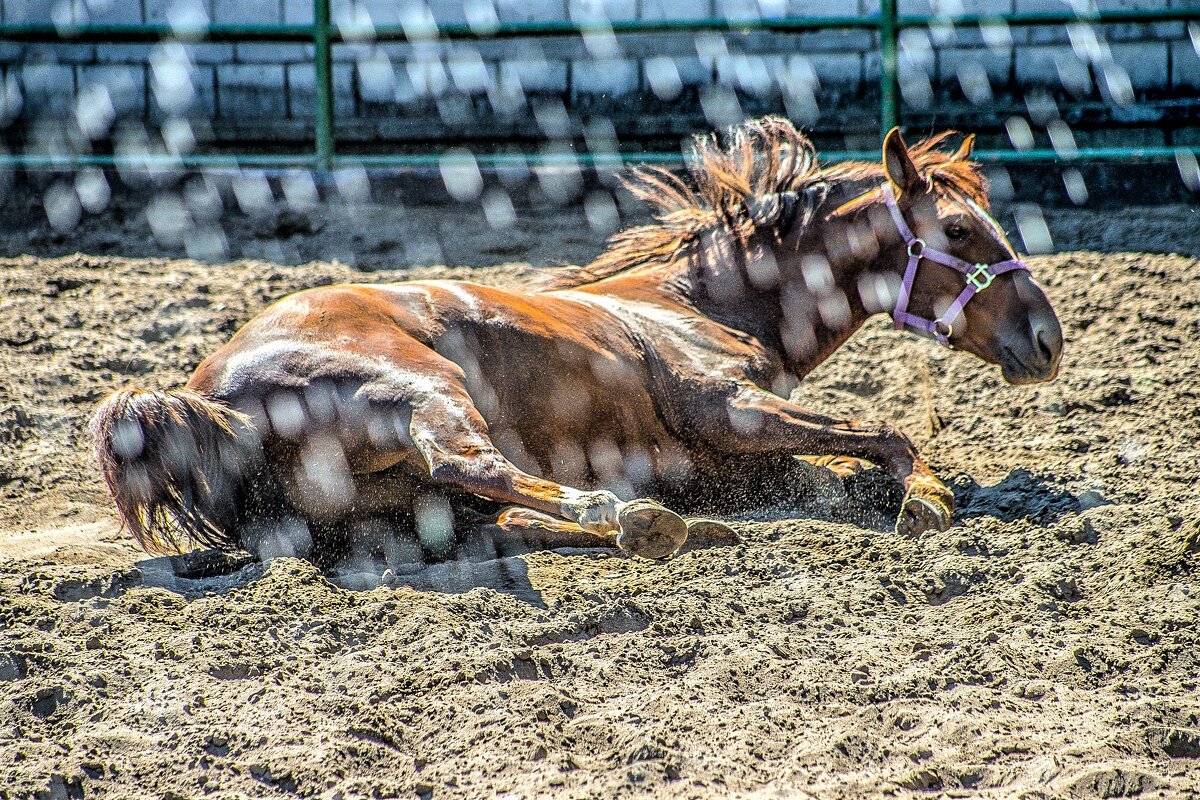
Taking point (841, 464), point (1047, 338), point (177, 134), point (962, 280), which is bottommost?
point (841, 464)

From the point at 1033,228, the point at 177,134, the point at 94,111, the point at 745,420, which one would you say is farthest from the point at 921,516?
the point at 94,111

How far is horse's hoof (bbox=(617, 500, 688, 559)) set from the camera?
321 centimetres

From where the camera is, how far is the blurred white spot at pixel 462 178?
7188mm

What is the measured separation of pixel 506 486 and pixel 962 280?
2.14 meters

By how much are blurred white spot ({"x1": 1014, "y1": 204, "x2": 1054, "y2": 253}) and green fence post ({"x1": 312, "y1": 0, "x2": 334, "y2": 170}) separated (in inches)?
161

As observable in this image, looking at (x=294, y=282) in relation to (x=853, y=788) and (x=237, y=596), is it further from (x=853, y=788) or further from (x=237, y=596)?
(x=853, y=788)

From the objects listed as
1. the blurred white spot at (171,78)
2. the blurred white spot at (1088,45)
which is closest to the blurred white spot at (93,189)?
the blurred white spot at (171,78)

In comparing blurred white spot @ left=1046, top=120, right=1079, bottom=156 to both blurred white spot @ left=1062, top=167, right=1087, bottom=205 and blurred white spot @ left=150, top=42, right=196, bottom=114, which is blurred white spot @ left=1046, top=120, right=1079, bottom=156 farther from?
blurred white spot @ left=150, top=42, right=196, bottom=114

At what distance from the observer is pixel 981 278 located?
4586 mm

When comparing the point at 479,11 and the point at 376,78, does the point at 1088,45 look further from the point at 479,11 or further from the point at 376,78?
the point at 376,78

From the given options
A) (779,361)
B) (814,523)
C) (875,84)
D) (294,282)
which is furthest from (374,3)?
(814,523)

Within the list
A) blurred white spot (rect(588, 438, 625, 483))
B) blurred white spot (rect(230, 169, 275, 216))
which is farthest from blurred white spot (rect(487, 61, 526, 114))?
blurred white spot (rect(588, 438, 625, 483))

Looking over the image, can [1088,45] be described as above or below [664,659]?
above

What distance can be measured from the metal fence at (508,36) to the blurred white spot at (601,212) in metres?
0.21
